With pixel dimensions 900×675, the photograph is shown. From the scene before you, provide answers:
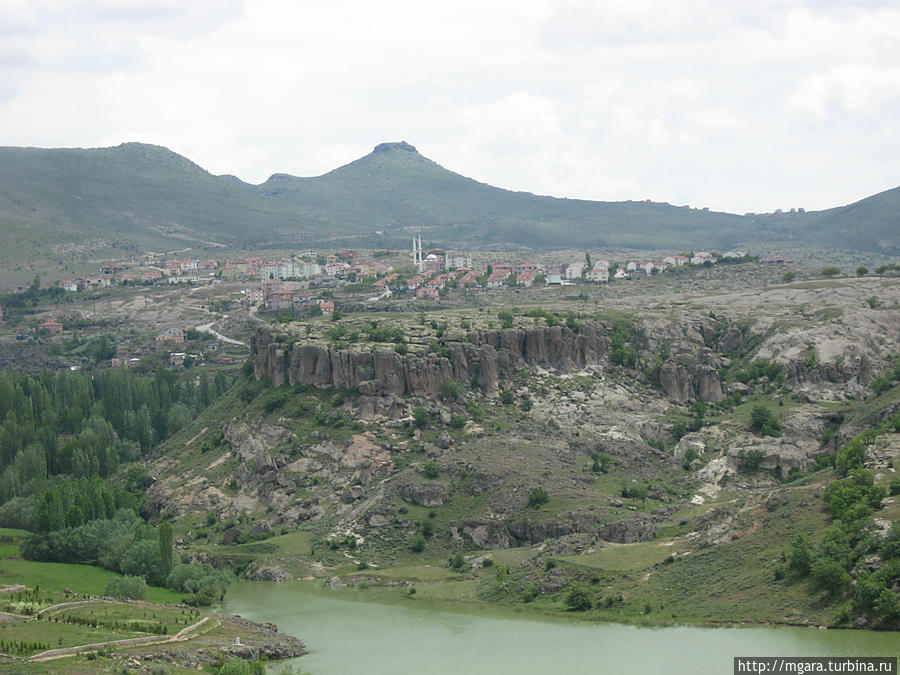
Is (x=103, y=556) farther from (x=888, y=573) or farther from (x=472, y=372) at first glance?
(x=888, y=573)

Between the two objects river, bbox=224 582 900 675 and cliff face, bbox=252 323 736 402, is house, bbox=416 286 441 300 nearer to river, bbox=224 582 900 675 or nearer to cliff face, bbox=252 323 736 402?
cliff face, bbox=252 323 736 402

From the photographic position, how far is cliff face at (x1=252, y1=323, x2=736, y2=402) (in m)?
77.6

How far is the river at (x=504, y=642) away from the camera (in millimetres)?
42688

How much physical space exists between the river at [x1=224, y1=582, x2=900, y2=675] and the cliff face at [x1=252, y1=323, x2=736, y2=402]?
76.8 feet

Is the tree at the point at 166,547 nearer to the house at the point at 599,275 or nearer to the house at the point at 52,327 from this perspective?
the house at the point at 599,275

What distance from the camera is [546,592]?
54438 millimetres

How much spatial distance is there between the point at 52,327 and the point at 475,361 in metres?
88.9

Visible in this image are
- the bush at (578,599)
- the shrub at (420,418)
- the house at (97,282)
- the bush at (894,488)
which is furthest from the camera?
the house at (97,282)

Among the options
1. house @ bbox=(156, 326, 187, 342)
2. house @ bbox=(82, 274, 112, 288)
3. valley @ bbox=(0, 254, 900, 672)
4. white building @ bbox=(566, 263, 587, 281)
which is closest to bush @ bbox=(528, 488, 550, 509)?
valley @ bbox=(0, 254, 900, 672)

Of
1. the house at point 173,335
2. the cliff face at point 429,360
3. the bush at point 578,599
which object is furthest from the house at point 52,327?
the bush at point 578,599

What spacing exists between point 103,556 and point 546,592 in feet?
86.0

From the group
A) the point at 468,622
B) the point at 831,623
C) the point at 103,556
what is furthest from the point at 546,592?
the point at 103,556

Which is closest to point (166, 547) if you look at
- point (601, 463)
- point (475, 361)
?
point (601, 463)

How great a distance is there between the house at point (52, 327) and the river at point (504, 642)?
102 m
